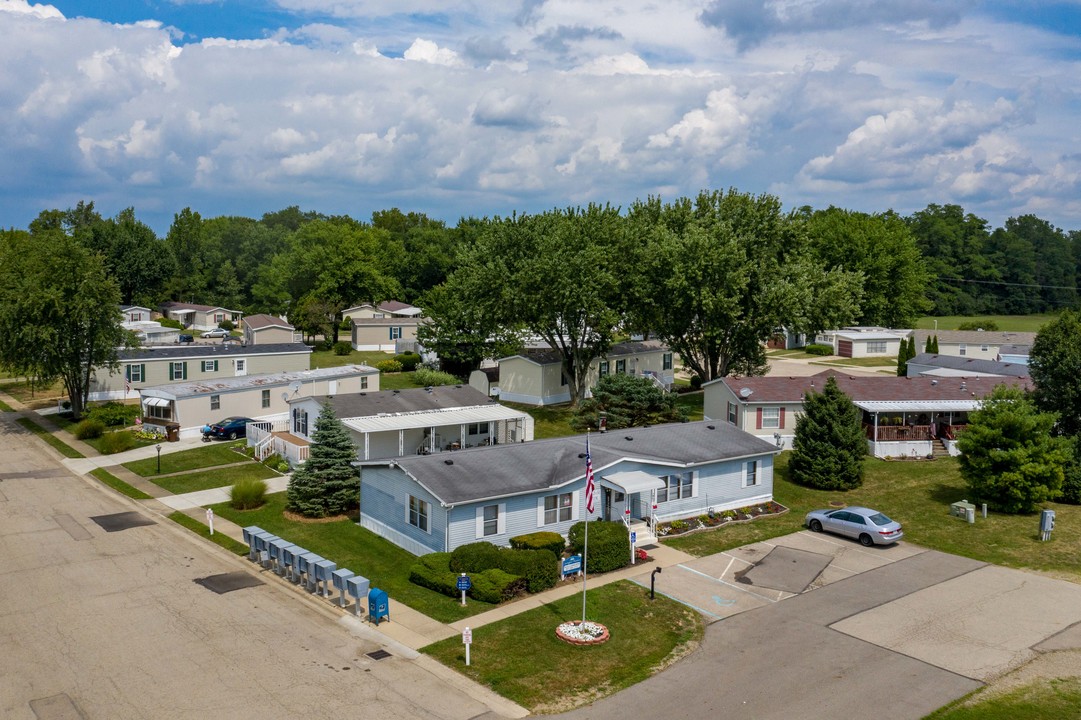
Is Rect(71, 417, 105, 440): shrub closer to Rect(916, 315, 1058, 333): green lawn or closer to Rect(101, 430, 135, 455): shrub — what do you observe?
Rect(101, 430, 135, 455): shrub

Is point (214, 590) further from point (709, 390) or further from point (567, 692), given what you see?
point (709, 390)

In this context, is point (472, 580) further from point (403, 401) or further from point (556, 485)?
point (403, 401)

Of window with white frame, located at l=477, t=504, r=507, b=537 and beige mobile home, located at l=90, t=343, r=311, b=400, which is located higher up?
beige mobile home, located at l=90, t=343, r=311, b=400

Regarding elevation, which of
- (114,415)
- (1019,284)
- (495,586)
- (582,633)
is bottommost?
(582,633)

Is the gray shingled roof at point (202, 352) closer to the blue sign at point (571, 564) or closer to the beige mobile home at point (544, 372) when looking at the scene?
the beige mobile home at point (544, 372)

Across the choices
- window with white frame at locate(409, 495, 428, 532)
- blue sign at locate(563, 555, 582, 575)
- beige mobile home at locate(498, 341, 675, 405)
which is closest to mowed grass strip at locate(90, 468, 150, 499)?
window with white frame at locate(409, 495, 428, 532)

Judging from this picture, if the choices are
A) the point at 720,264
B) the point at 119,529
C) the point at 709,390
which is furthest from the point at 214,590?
the point at 720,264

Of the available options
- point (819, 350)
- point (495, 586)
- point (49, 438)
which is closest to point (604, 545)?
point (495, 586)
